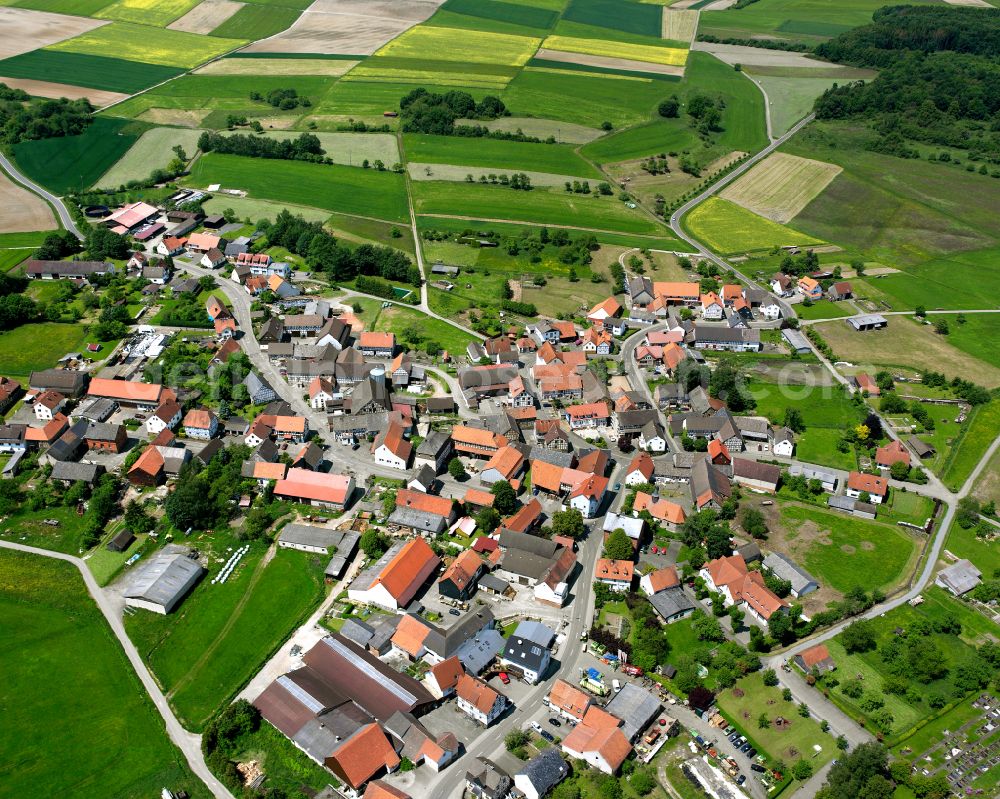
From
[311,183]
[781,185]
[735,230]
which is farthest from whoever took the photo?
[781,185]

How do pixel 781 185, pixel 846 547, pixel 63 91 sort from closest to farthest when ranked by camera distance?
pixel 846 547 < pixel 781 185 < pixel 63 91

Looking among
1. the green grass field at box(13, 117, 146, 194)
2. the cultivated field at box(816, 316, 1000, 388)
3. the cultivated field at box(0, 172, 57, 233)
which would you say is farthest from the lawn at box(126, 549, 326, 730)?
the green grass field at box(13, 117, 146, 194)

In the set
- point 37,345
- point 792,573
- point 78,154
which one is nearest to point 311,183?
point 78,154

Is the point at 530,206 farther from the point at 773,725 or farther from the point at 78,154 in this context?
the point at 773,725

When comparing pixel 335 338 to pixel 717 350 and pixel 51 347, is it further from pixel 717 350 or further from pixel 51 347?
pixel 717 350

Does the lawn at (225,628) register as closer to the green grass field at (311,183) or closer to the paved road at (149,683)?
the paved road at (149,683)

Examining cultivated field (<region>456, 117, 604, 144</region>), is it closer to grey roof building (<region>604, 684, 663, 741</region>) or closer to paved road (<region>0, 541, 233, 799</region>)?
paved road (<region>0, 541, 233, 799</region>)

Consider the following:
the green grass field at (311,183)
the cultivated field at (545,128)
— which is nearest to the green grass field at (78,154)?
the green grass field at (311,183)

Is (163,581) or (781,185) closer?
(163,581)

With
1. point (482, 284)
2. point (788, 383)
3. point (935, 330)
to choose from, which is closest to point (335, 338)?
point (482, 284)
